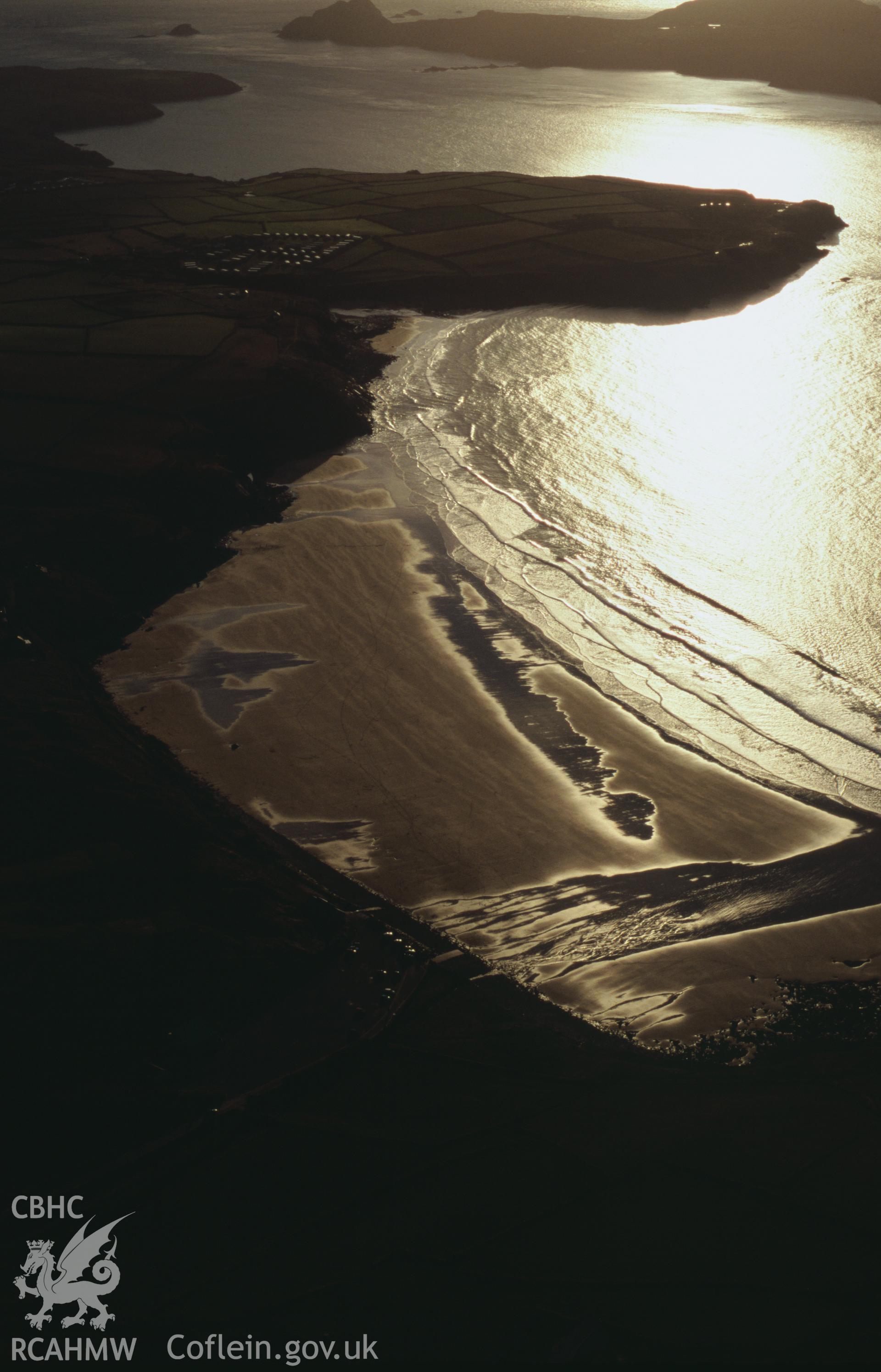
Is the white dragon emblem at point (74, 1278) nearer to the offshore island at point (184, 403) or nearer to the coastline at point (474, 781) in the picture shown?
the offshore island at point (184, 403)

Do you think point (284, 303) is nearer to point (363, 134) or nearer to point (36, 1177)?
point (36, 1177)

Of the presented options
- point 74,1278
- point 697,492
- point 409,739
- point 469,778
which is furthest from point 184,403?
point 74,1278

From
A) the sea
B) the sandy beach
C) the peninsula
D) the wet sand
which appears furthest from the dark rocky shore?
the peninsula

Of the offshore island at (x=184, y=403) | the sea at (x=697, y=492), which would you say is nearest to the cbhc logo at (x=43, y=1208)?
the offshore island at (x=184, y=403)

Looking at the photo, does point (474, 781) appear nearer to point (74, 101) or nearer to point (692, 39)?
point (74, 101)

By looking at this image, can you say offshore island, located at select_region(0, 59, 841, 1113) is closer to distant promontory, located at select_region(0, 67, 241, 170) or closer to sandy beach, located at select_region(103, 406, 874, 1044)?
sandy beach, located at select_region(103, 406, 874, 1044)

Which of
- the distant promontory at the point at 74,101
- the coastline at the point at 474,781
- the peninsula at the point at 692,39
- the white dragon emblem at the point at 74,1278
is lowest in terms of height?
the white dragon emblem at the point at 74,1278
